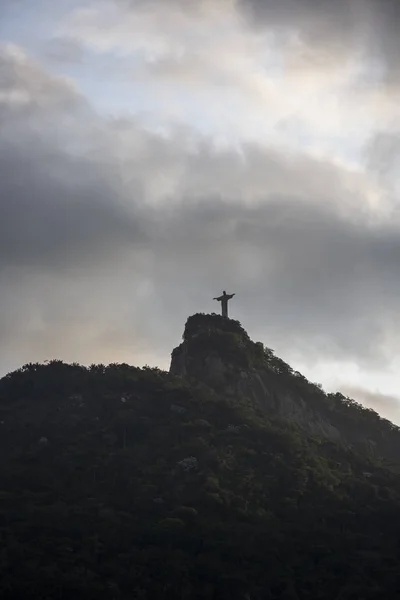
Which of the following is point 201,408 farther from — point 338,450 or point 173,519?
point 173,519

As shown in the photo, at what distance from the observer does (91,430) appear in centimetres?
11219

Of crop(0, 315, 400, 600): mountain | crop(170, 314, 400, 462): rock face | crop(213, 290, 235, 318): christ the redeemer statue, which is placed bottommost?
crop(0, 315, 400, 600): mountain

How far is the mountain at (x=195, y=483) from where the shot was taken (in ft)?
283

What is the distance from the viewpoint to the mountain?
86.3 metres

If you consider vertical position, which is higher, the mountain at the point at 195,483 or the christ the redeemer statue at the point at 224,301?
the christ the redeemer statue at the point at 224,301

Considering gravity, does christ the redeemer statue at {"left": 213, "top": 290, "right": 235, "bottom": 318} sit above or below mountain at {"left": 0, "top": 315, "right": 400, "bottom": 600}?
above

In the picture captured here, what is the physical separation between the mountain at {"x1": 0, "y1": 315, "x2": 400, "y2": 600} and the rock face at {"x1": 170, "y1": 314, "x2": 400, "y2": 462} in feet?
0.67

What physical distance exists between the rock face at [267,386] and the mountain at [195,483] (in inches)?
8.0

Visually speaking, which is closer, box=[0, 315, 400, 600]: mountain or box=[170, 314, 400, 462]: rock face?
box=[0, 315, 400, 600]: mountain

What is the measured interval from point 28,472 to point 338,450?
35261 mm

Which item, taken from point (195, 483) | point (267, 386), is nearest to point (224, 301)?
point (267, 386)

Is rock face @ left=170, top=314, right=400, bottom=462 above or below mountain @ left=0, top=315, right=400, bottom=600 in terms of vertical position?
above

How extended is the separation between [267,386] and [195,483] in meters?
32.2

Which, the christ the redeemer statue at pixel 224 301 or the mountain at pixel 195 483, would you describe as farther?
the christ the redeemer statue at pixel 224 301
